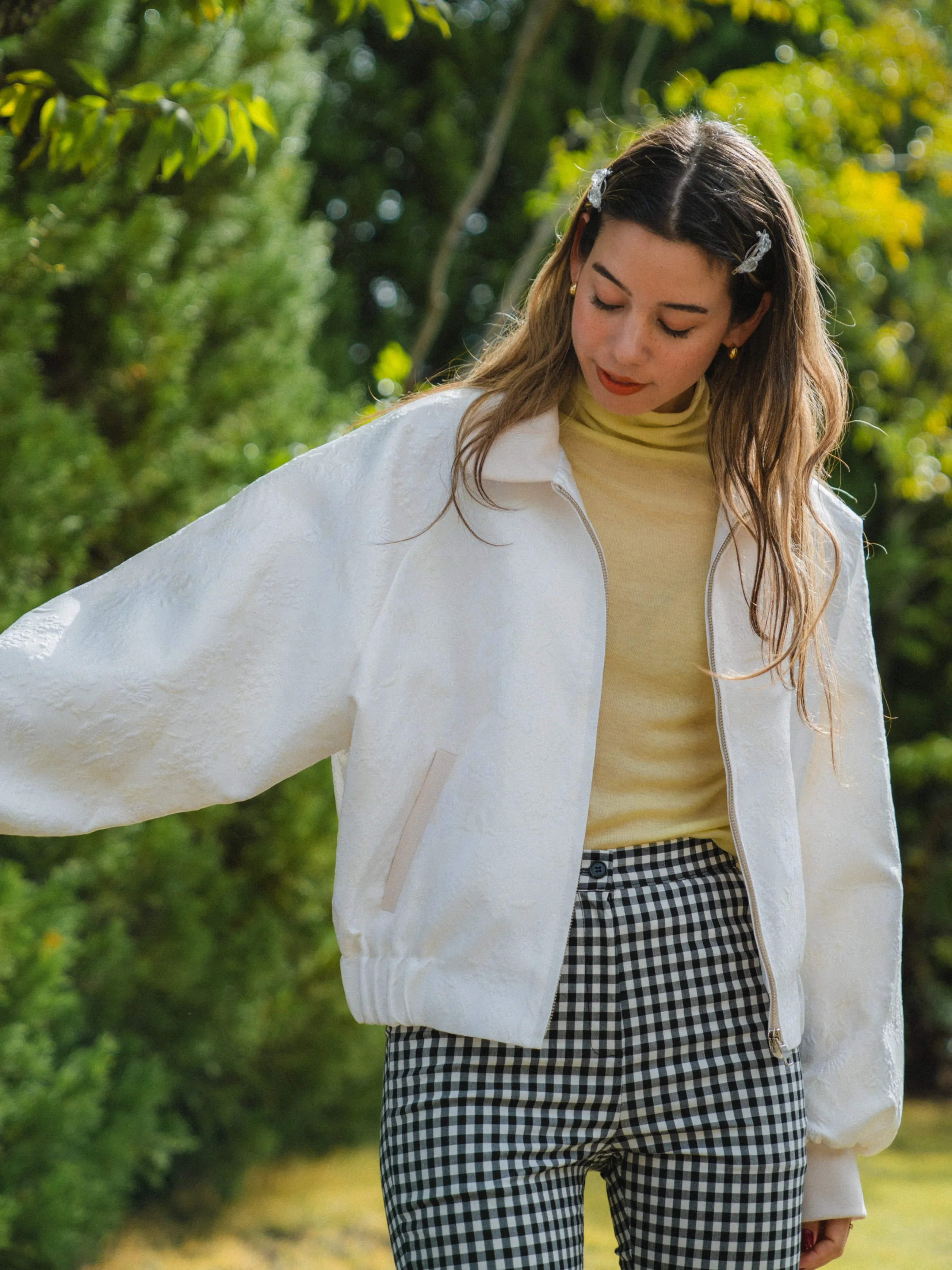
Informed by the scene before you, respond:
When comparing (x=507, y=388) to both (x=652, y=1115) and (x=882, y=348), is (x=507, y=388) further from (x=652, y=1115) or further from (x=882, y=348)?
(x=882, y=348)

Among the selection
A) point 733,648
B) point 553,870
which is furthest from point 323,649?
point 733,648

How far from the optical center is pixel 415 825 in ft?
4.73

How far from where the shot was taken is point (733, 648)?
5.08ft

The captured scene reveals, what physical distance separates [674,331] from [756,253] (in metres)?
0.14

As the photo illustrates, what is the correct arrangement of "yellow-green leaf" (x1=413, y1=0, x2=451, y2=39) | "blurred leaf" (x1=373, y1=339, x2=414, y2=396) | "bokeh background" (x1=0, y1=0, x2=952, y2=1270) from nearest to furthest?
"yellow-green leaf" (x1=413, y1=0, x2=451, y2=39)
"bokeh background" (x1=0, y1=0, x2=952, y2=1270)
"blurred leaf" (x1=373, y1=339, x2=414, y2=396)

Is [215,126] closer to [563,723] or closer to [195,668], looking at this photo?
[195,668]

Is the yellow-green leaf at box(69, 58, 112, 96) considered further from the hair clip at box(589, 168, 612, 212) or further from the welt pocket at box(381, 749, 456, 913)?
the welt pocket at box(381, 749, 456, 913)

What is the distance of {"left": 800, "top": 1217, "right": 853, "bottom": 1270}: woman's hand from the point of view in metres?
1.63

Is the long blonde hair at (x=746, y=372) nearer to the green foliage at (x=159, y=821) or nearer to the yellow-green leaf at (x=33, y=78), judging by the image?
the yellow-green leaf at (x=33, y=78)

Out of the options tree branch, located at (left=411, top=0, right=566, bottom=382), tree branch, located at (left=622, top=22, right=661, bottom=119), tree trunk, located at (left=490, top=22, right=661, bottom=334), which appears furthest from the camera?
tree branch, located at (left=622, top=22, right=661, bottom=119)

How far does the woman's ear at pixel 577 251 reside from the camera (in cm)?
160

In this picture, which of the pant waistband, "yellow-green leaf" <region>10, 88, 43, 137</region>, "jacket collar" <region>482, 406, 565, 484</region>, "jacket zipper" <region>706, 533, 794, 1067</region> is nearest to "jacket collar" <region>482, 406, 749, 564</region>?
"jacket collar" <region>482, 406, 565, 484</region>

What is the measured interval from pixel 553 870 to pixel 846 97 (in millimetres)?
3968

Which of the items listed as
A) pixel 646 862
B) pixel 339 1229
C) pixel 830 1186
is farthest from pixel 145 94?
pixel 339 1229
